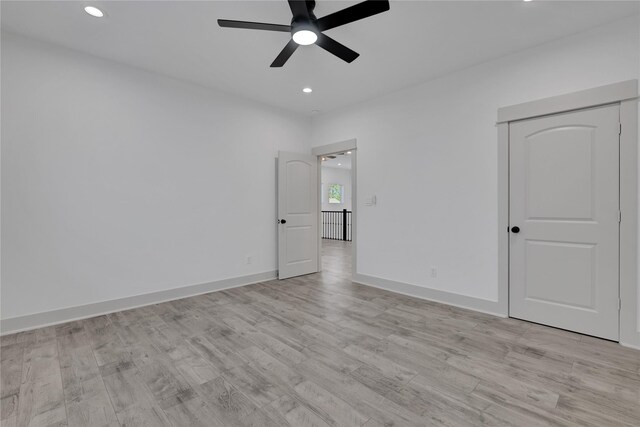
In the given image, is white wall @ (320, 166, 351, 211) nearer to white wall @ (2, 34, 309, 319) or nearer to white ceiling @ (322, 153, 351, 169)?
white ceiling @ (322, 153, 351, 169)

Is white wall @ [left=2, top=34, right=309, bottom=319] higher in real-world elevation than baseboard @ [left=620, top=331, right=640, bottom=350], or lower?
higher

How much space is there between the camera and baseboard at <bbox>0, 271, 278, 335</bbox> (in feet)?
9.17

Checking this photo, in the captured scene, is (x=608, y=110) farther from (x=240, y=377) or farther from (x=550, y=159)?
(x=240, y=377)

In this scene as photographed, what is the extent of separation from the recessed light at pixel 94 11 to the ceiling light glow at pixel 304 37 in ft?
5.66

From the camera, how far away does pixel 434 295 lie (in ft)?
12.1

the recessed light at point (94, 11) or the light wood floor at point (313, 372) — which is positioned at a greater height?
the recessed light at point (94, 11)

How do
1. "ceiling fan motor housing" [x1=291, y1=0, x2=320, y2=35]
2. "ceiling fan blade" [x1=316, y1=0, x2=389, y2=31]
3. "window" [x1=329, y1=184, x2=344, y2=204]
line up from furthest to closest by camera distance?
1. "window" [x1=329, y1=184, x2=344, y2=204]
2. "ceiling fan motor housing" [x1=291, y1=0, x2=320, y2=35]
3. "ceiling fan blade" [x1=316, y1=0, x2=389, y2=31]

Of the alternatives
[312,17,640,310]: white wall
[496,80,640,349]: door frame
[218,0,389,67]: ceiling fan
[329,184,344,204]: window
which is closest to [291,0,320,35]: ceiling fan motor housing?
[218,0,389,67]: ceiling fan

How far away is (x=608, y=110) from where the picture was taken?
8.46 ft

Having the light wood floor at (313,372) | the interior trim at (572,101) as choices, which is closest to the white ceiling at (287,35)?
the interior trim at (572,101)

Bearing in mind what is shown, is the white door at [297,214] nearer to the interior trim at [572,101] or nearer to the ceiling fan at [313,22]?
the ceiling fan at [313,22]

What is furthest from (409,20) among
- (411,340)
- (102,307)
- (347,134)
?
(102,307)

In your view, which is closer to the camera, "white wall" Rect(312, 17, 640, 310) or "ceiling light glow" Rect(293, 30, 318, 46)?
"ceiling light glow" Rect(293, 30, 318, 46)

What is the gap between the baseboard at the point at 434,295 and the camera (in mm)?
3258
